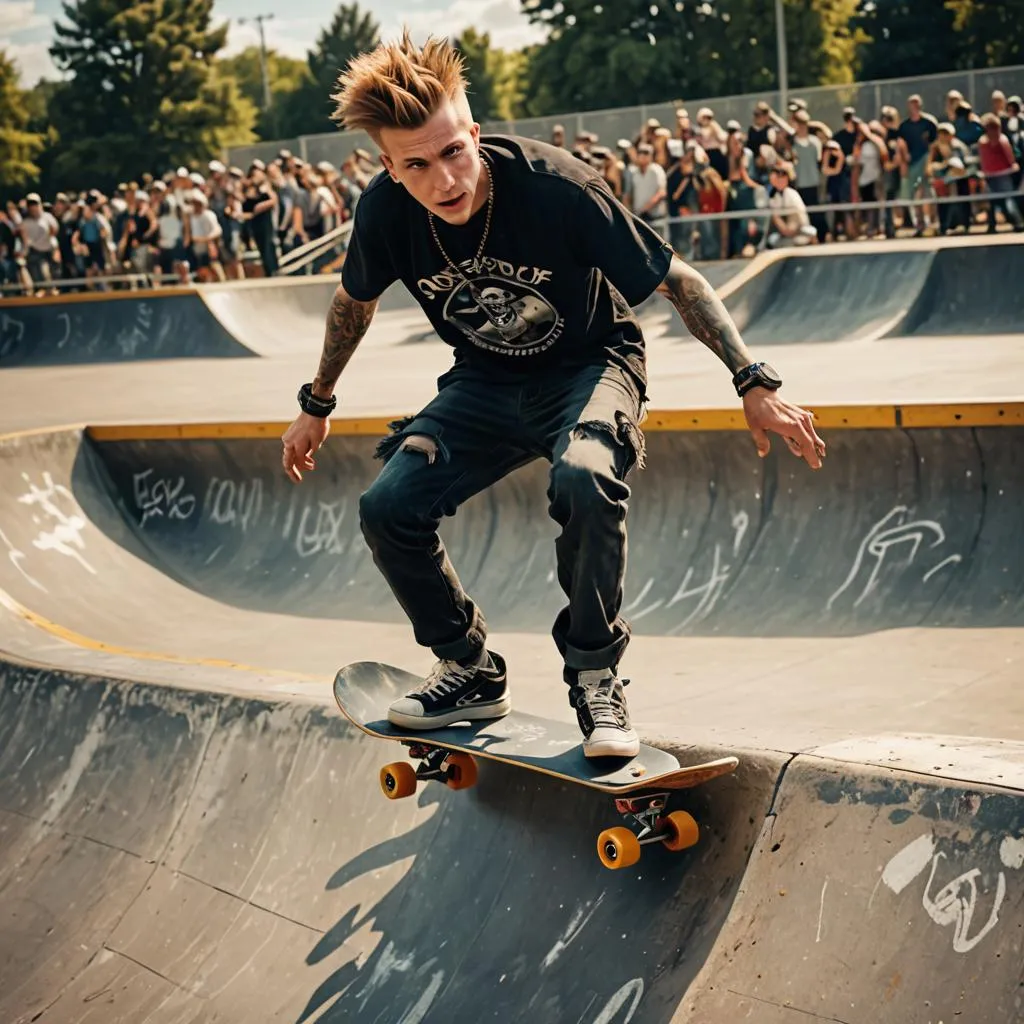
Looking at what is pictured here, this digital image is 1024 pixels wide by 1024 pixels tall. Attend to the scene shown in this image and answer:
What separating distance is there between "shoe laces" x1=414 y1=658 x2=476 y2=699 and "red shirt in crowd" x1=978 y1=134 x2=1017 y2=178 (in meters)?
15.9

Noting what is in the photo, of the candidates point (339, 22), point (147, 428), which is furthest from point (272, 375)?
point (339, 22)

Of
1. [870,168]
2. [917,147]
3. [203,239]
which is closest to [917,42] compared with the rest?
[917,147]

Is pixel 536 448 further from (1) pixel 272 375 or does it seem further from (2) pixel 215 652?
(1) pixel 272 375

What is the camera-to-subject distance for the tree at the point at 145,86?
74.4 meters

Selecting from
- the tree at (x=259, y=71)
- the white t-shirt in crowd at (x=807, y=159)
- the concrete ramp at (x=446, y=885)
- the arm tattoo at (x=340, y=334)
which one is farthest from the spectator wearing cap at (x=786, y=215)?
the tree at (x=259, y=71)

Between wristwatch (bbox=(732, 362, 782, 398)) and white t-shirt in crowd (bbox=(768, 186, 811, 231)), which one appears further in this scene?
white t-shirt in crowd (bbox=(768, 186, 811, 231))

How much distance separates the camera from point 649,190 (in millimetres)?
19172

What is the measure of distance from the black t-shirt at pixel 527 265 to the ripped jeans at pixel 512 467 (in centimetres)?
11

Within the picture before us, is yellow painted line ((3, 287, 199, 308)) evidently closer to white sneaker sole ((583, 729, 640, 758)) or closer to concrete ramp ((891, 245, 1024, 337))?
concrete ramp ((891, 245, 1024, 337))

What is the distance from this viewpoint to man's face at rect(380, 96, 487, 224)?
13.3 feet

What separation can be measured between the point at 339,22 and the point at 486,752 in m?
108

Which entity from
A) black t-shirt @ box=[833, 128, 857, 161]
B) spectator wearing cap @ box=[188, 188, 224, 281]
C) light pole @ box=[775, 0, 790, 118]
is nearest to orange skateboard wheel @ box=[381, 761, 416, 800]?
black t-shirt @ box=[833, 128, 857, 161]

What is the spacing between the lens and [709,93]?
6319 cm

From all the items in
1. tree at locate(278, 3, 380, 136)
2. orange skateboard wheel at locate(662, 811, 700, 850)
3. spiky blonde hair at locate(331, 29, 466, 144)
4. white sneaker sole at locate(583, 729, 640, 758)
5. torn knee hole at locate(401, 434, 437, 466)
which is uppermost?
spiky blonde hair at locate(331, 29, 466, 144)
